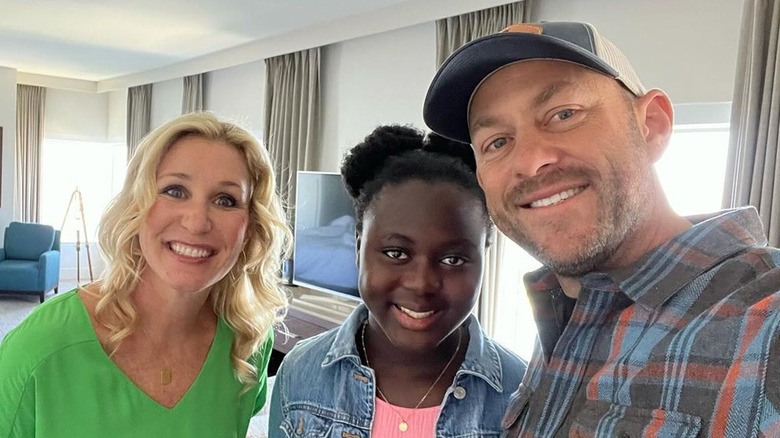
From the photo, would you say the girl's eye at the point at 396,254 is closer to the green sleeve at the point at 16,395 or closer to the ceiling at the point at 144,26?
the green sleeve at the point at 16,395

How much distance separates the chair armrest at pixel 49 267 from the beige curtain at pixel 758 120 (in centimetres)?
699

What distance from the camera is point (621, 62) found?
0.90 m

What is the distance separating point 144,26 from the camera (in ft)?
17.9

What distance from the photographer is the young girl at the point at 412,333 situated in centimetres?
110

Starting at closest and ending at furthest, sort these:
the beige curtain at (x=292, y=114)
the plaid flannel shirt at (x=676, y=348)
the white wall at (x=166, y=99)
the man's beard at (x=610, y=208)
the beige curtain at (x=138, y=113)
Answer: the plaid flannel shirt at (x=676, y=348), the man's beard at (x=610, y=208), the beige curtain at (x=292, y=114), the white wall at (x=166, y=99), the beige curtain at (x=138, y=113)

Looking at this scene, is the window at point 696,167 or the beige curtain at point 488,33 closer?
the window at point 696,167

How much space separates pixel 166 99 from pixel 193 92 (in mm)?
968

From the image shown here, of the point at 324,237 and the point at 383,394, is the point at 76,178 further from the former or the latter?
the point at 383,394

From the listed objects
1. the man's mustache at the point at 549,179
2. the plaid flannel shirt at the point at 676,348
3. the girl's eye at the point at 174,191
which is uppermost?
the man's mustache at the point at 549,179

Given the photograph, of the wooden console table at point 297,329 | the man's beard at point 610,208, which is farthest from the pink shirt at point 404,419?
the wooden console table at point 297,329

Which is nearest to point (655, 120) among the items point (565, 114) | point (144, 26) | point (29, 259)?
point (565, 114)

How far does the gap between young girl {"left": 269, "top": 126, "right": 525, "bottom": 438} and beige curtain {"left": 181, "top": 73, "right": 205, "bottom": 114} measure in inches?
254

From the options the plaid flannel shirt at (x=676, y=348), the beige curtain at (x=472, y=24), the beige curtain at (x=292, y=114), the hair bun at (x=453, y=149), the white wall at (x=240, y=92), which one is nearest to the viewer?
the plaid flannel shirt at (x=676, y=348)

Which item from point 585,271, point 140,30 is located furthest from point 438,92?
point 140,30
